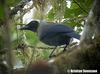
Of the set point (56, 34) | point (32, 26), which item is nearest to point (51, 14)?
point (56, 34)

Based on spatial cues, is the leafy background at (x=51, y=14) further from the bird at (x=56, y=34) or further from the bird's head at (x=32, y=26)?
the bird's head at (x=32, y=26)

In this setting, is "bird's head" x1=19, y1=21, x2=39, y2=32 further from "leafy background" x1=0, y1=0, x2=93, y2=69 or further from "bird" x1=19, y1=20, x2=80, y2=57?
"leafy background" x1=0, y1=0, x2=93, y2=69

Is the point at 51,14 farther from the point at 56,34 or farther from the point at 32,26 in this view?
the point at 32,26

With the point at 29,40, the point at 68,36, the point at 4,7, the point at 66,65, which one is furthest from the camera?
the point at 29,40

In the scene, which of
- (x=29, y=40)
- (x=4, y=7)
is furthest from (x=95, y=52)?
(x=29, y=40)

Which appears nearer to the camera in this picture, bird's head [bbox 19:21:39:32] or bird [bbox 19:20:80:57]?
bird [bbox 19:20:80:57]

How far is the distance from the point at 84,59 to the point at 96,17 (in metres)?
0.30

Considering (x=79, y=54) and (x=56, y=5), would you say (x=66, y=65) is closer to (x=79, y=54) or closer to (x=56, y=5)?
(x=79, y=54)

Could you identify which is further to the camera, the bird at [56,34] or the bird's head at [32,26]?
the bird's head at [32,26]

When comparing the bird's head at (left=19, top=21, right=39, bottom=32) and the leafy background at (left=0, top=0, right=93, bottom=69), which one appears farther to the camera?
the bird's head at (left=19, top=21, right=39, bottom=32)

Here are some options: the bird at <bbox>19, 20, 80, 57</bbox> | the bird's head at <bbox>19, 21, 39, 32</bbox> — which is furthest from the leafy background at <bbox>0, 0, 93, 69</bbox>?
the bird's head at <bbox>19, 21, 39, 32</bbox>

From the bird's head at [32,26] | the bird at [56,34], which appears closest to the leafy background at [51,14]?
the bird at [56,34]

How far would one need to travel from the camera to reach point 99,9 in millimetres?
931

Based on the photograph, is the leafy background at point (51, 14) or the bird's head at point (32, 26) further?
the bird's head at point (32, 26)
